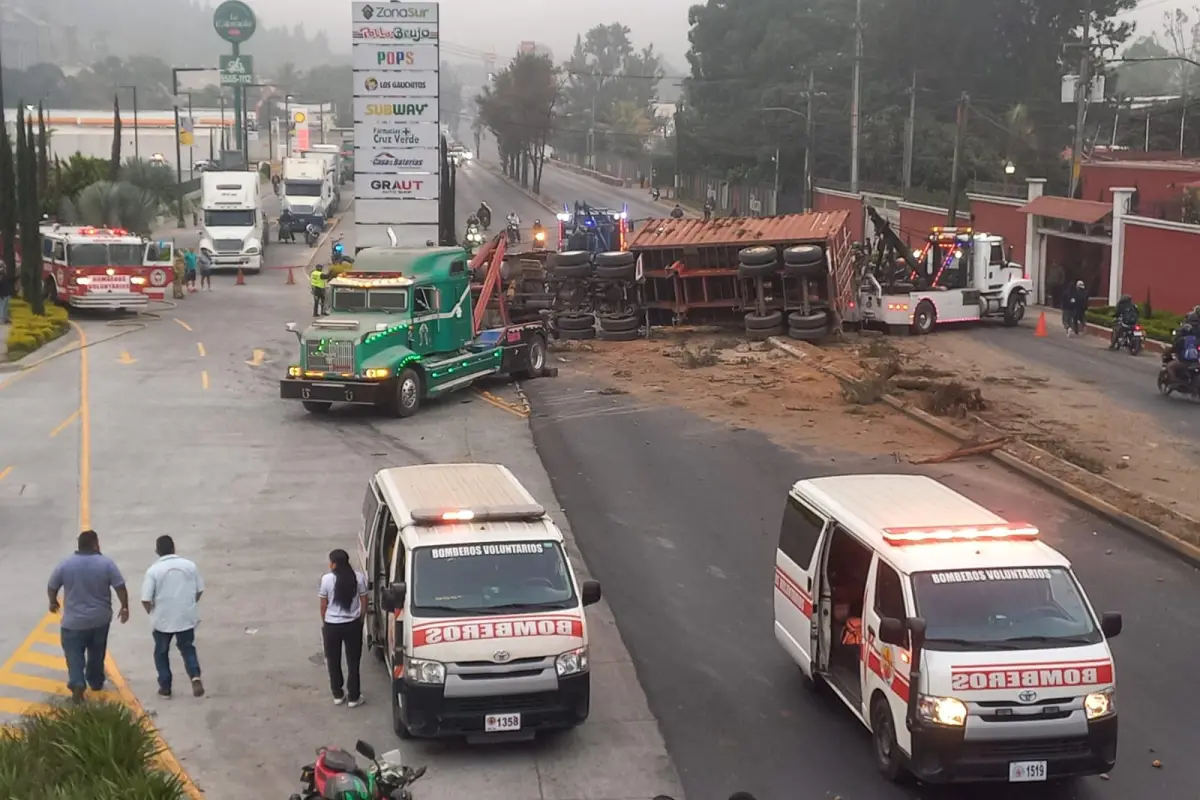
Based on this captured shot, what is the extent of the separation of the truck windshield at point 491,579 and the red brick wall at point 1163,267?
3201cm

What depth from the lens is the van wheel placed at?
1052cm

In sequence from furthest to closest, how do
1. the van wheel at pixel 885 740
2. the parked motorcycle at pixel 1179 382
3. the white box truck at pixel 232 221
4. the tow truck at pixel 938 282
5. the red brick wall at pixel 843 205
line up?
the red brick wall at pixel 843 205
the white box truck at pixel 232 221
the tow truck at pixel 938 282
the parked motorcycle at pixel 1179 382
the van wheel at pixel 885 740

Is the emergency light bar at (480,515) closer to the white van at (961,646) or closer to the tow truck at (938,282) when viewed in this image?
the white van at (961,646)

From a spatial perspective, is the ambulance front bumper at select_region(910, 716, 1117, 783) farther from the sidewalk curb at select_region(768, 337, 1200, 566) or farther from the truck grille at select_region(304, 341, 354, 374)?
the truck grille at select_region(304, 341, 354, 374)

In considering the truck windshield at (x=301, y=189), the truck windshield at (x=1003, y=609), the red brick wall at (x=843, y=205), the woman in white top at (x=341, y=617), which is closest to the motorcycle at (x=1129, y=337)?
the red brick wall at (x=843, y=205)

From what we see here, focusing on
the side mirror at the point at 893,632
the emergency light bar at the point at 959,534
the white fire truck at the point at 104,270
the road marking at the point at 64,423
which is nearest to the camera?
the side mirror at the point at 893,632

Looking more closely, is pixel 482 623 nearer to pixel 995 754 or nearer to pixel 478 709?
pixel 478 709

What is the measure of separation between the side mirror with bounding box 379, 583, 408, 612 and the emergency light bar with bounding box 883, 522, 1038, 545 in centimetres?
391

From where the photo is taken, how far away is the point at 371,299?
1116 inches

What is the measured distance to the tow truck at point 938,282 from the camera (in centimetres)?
3897

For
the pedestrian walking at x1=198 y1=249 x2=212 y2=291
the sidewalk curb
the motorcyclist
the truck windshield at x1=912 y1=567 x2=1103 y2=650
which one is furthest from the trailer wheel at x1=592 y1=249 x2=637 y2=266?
the truck windshield at x1=912 y1=567 x2=1103 y2=650

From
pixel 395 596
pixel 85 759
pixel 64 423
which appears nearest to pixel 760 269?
pixel 64 423

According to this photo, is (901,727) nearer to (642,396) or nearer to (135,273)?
(642,396)

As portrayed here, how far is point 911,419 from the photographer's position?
87.1ft
